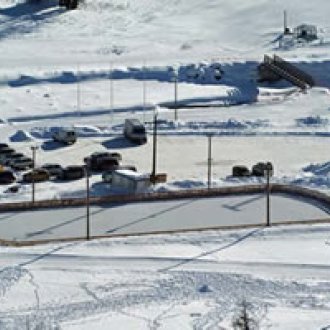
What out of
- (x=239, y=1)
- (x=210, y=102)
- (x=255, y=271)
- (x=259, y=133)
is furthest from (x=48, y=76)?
(x=255, y=271)

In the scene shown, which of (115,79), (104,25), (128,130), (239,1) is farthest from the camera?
(239,1)

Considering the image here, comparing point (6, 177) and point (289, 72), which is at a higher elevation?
point (289, 72)

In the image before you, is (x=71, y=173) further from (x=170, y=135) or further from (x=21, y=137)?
(x=170, y=135)

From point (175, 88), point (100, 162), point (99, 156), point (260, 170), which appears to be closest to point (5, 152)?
point (99, 156)

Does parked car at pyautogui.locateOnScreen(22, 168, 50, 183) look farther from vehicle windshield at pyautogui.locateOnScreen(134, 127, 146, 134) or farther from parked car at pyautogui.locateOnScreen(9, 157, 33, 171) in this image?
vehicle windshield at pyautogui.locateOnScreen(134, 127, 146, 134)

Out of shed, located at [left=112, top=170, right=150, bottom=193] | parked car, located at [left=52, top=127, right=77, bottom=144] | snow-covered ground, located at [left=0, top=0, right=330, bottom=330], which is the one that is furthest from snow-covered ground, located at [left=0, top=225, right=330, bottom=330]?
parked car, located at [left=52, top=127, right=77, bottom=144]

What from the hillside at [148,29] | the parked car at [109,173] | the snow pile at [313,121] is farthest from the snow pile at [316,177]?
the hillside at [148,29]

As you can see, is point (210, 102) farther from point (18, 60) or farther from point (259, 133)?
point (18, 60)
